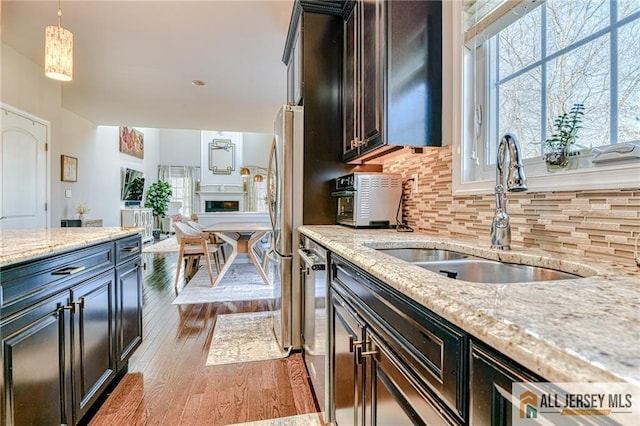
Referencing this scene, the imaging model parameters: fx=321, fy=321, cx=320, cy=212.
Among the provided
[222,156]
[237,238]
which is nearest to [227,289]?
[237,238]

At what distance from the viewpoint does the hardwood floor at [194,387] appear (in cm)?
166

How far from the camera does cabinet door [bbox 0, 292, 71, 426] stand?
3.53 feet

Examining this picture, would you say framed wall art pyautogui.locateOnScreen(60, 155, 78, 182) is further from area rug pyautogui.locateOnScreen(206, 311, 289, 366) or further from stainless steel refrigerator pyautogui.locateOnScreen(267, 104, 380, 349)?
stainless steel refrigerator pyautogui.locateOnScreen(267, 104, 380, 349)

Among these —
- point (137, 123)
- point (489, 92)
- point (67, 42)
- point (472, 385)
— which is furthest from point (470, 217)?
point (137, 123)

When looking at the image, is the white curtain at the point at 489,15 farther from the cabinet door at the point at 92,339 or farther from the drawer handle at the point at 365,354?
the cabinet door at the point at 92,339

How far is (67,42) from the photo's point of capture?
2.02m

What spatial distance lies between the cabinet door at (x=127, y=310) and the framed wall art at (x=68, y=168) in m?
4.07

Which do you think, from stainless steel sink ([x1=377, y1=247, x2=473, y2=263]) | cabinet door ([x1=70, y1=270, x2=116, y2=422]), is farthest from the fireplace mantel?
stainless steel sink ([x1=377, y1=247, x2=473, y2=263])

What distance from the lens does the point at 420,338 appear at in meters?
0.69

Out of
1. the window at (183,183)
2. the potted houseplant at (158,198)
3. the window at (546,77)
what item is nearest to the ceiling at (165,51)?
the window at (546,77)

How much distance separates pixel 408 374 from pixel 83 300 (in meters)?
1.50

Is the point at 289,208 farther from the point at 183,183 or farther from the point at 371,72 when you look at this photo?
the point at 183,183

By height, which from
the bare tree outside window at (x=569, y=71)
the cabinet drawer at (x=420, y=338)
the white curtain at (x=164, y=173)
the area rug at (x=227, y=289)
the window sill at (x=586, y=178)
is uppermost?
the white curtain at (x=164, y=173)

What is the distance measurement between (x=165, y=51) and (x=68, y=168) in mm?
3236
